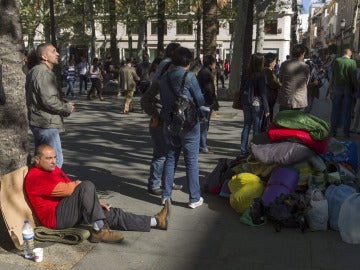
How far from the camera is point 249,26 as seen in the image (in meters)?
15.1

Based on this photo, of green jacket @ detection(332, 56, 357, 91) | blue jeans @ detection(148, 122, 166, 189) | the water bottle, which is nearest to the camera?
the water bottle

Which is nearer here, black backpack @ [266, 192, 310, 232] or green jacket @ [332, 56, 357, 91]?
black backpack @ [266, 192, 310, 232]

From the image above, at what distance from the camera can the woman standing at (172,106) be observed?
15.9 feet

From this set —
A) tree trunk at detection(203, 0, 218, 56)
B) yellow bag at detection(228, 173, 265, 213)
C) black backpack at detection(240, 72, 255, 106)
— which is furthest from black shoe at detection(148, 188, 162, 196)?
tree trunk at detection(203, 0, 218, 56)

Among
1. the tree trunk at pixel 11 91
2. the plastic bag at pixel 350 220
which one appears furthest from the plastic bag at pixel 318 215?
the tree trunk at pixel 11 91

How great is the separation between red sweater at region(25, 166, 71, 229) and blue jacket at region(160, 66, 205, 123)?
1.37 meters

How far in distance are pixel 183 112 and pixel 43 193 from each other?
158cm

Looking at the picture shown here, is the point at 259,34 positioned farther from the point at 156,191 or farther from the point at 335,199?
the point at 335,199

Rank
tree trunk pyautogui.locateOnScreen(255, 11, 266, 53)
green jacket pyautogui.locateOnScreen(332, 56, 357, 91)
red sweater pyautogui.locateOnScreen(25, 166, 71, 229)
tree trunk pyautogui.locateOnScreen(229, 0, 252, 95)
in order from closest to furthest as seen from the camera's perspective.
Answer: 1. red sweater pyautogui.locateOnScreen(25, 166, 71, 229)
2. green jacket pyautogui.locateOnScreen(332, 56, 357, 91)
3. tree trunk pyautogui.locateOnScreen(229, 0, 252, 95)
4. tree trunk pyautogui.locateOnScreen(255, 11, 266, 53)

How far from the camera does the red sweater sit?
407 centimetres

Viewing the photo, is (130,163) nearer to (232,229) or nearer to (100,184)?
(100,184)

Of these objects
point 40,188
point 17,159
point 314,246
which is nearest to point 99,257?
point 40,188

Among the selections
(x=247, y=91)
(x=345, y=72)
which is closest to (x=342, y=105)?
(x=345, y=72)

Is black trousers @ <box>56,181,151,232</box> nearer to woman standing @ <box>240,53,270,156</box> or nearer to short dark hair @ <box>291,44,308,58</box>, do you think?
woman standing @ <box>240,53,270,156</box>
